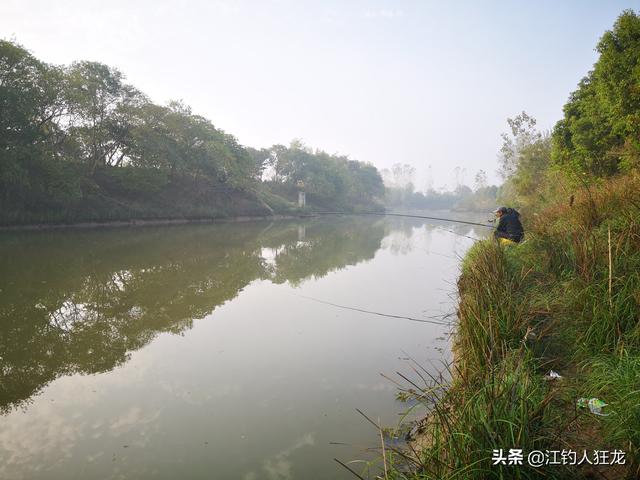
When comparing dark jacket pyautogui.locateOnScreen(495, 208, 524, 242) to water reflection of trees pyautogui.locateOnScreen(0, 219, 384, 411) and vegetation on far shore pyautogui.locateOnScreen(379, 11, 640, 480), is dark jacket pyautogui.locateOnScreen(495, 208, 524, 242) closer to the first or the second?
vegetation on far shore pyautogui.locateOnScreen(379, 11, 640, 480)

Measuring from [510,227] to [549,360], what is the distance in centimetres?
586

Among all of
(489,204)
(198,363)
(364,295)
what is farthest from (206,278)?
(489,204)

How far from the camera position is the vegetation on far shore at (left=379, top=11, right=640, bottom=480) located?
1.66 metres

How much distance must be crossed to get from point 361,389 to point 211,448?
164 centimetres

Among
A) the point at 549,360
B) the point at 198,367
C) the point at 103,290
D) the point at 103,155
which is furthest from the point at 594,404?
the point at 103,155

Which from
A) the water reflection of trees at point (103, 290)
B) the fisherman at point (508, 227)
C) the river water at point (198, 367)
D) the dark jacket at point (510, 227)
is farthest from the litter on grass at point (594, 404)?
the dark jacket at point (510, 227)

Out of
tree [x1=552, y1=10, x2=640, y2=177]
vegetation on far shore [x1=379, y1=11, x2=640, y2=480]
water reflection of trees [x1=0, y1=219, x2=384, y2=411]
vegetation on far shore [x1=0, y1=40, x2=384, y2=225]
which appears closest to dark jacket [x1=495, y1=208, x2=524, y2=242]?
vegetation on far shore [x1=379, y1=11, x2=640, y2=480]

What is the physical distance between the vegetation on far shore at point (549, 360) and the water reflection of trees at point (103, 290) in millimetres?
3921

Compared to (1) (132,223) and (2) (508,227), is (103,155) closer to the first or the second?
(1) (132,223)

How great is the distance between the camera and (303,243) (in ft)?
58.3

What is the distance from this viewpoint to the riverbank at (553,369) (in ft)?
5.39

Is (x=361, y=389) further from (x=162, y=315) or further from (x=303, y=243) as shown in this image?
(x=303, y=243)

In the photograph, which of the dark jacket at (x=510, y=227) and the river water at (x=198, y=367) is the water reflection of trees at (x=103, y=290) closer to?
the river water at (x=198, y=367)

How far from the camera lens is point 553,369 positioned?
3.21 meters
